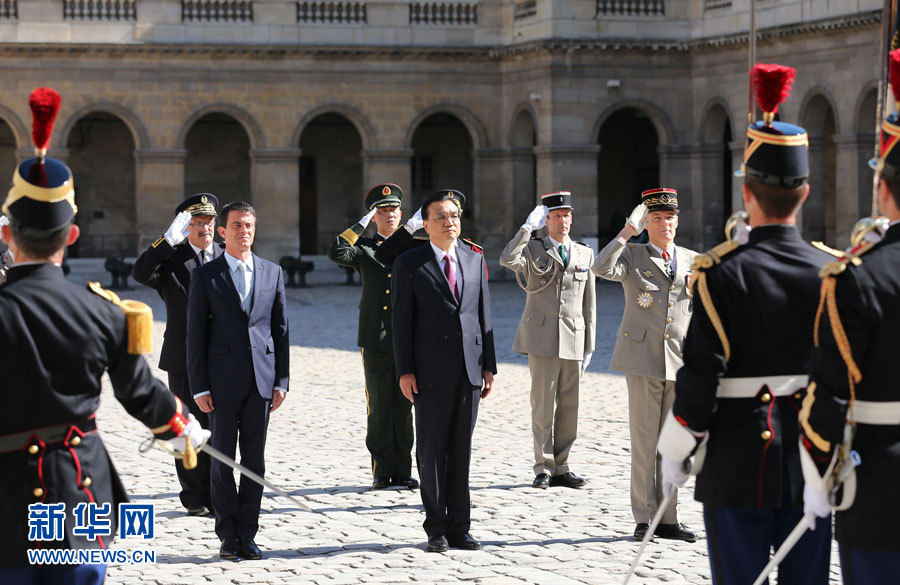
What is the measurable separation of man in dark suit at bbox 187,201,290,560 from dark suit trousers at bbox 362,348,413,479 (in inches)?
73.4

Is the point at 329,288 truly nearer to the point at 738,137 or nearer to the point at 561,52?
the point at 561,52

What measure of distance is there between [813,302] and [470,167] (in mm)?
32645

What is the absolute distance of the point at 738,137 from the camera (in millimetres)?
29984

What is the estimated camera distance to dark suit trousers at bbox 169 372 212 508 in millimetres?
9016

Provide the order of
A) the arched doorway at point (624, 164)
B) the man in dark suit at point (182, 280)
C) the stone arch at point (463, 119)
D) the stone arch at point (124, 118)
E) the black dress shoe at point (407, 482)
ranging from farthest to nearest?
the arched doorway at point (624, 164), the stone arch at point (463, 119), the stone arch at point (124, 118), the black dress shoe at point (407, 482), the man in dark suit at point (182, 280)

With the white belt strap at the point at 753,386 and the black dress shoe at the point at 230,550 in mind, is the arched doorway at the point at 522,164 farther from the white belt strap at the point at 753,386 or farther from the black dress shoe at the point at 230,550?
the white belt strap at the point at 753,386

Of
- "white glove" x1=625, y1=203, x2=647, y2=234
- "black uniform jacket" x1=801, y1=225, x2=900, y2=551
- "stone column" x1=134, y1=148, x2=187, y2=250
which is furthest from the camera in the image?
"stone column" x1=134, y1=148, x2=187, y2=250

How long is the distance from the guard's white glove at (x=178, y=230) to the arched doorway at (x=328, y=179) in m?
28.3

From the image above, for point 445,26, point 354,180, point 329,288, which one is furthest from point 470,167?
point 329,288

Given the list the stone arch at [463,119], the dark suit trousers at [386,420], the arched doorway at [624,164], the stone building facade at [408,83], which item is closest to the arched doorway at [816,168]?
the stone building facade at [408,83]

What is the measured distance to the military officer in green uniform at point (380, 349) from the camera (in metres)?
9.98

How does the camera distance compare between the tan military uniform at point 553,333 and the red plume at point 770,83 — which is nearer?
the red plume at point 770,83

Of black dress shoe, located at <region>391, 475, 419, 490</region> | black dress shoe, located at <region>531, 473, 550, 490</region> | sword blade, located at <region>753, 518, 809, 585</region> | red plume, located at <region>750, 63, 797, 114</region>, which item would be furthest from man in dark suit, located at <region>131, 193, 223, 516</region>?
sword blade, located at <region>753, 518, 809, 585</region>

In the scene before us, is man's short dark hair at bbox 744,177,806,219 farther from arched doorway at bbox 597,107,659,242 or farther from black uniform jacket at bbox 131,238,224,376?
arched doorway at bbox 597,107,659,242
